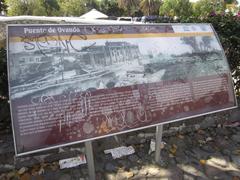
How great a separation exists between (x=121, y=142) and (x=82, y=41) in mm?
1486

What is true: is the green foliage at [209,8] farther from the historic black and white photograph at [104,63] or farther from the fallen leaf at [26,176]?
the fallen leaf at [26,176]

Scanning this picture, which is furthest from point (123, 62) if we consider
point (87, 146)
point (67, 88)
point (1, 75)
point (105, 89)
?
point (1, 75)

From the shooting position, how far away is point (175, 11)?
35.6 meters

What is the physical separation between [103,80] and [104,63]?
0.17 m

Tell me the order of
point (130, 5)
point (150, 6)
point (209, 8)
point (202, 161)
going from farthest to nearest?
point (130, 5) < point (150, 6) < point (209, 8) < point (202, 161)

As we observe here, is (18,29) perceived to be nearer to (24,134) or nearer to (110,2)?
(24,134)

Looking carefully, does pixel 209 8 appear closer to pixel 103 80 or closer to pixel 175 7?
pixel 175 7

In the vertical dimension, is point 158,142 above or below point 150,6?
below

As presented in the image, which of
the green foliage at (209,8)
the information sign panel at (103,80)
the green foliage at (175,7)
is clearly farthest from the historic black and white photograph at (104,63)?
the green foliage at (175,7)

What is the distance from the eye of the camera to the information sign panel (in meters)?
2.31

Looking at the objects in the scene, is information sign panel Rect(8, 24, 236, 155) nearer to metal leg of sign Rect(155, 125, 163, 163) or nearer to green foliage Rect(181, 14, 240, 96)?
metal leg of sign Rect(155, 125, 163, 163)

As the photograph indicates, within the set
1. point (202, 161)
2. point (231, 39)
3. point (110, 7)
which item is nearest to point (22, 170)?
point (202, 161)

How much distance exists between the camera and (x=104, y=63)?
268 cm

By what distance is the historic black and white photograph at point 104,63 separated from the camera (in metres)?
2.36
